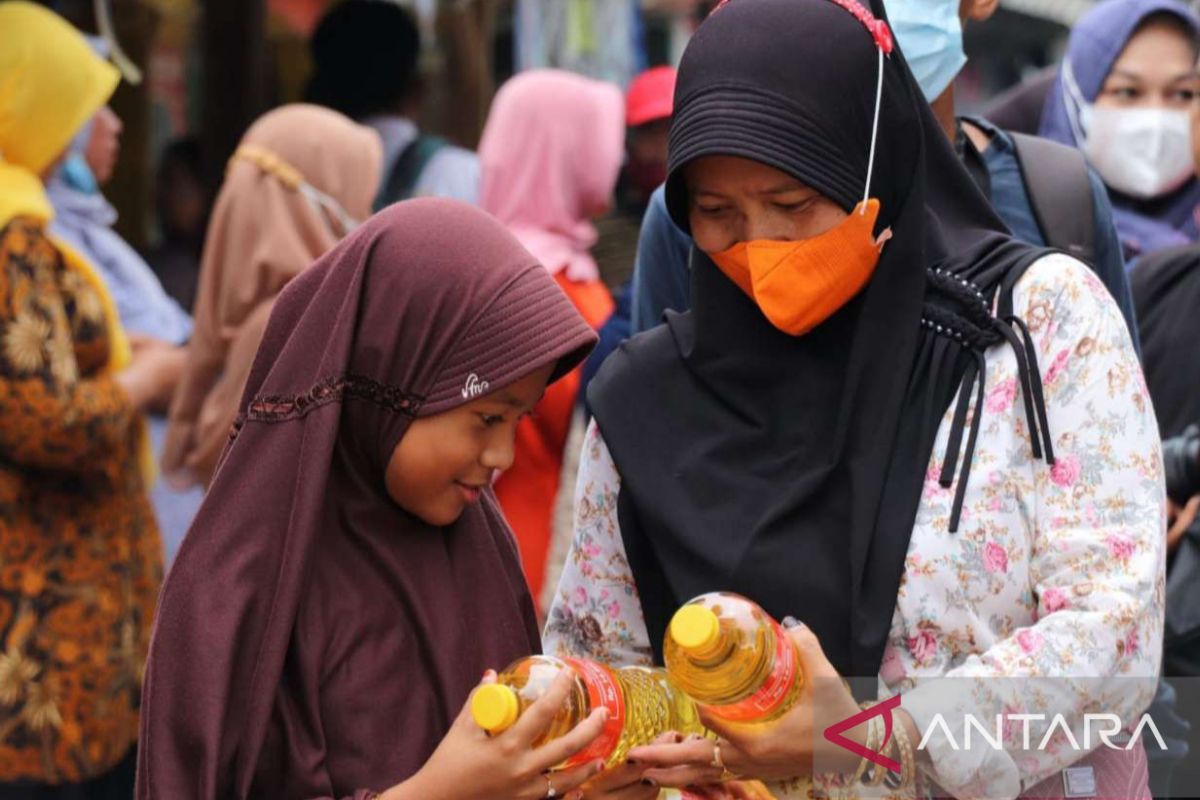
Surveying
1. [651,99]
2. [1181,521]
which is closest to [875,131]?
[1181,521]

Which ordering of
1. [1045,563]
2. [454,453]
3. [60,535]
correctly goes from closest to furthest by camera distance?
[1045,563] → [454,453] → [60,535]

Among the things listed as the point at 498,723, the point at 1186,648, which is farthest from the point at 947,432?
the point at 1186,648

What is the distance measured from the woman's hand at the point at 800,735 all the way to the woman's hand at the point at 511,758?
15cm

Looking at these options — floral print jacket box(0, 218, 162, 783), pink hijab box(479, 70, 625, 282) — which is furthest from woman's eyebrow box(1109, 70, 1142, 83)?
floral print jacket box(0, 218, 162, 783)

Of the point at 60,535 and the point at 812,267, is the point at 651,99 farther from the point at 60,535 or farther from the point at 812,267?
the point at 812,267

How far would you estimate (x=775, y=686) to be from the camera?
2107mm

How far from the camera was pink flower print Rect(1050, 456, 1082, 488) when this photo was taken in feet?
7.33

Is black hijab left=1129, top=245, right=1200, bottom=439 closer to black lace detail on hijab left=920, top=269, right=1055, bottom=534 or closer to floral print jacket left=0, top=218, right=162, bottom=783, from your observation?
black lace detail on hijab left=920, top=269, right=1055, bottom=534

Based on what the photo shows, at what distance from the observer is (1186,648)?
12.2 ft

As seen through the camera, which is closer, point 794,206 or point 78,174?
point 794,206

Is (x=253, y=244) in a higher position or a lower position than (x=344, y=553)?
lower

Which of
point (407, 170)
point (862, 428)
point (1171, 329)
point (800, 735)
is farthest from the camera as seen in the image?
point (407, 170)

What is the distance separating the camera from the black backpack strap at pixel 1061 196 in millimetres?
3082

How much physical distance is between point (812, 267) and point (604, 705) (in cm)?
60
